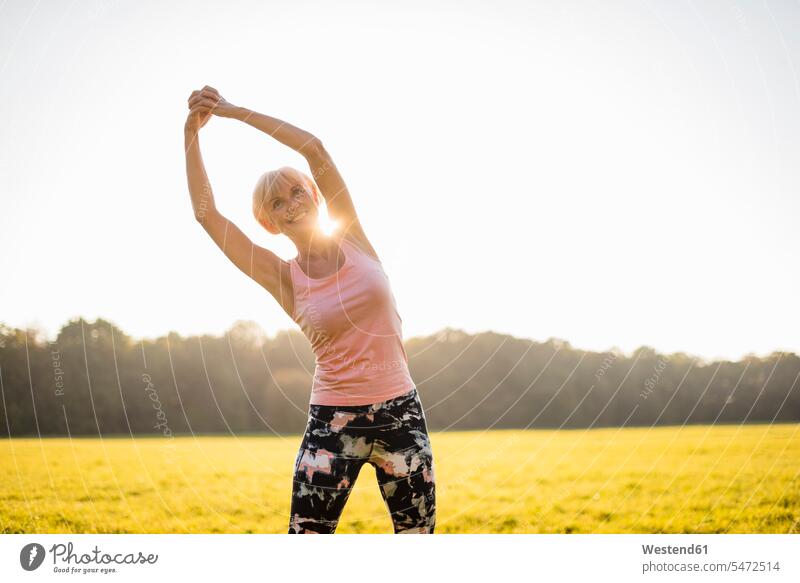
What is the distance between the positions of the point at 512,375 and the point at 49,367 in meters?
7.69

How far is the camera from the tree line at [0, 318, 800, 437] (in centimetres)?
773

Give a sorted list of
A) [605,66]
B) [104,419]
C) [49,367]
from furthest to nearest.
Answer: [104,419] < [49,367] < [605,66]

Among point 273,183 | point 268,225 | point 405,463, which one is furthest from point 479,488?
point 273,183

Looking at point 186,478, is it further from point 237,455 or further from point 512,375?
point 512,375

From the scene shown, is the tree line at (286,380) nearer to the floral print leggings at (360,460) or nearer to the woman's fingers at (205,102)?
the woman's fingers at (205,102)

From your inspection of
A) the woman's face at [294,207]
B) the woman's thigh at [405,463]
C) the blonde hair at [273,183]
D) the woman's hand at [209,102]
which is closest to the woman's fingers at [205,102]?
the woman's hand at [209,102]

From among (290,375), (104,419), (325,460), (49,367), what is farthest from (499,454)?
(325,460)

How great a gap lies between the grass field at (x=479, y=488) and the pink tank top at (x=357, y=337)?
14.2 ft

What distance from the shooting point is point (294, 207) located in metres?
3.03

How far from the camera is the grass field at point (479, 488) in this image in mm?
6711

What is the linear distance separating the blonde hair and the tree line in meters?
3.15

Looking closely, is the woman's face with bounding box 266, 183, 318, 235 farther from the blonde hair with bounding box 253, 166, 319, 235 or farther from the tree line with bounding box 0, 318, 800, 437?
the tree line with bounding box 0, 318, 800, 437
